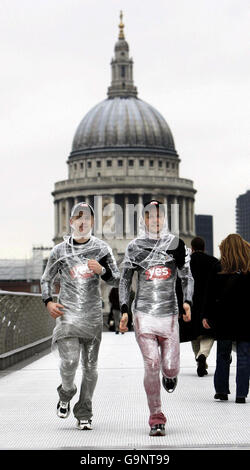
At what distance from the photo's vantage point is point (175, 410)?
12.0 meters

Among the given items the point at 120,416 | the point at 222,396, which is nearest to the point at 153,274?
the point at 120,416

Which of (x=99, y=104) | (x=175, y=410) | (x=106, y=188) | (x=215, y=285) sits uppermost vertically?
(x=99, y=104)

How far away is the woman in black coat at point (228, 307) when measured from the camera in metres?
12.9

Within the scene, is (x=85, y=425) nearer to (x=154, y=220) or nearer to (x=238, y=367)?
(x=154, y=220)

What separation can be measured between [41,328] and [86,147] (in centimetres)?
12861

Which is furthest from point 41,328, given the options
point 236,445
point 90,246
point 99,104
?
point 99,104

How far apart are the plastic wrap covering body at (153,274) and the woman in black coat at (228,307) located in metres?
1.98

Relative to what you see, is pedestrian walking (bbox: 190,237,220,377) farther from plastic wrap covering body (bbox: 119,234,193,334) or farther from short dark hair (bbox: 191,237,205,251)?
plastic wrap covering body (bbox: 119,234,193,334)

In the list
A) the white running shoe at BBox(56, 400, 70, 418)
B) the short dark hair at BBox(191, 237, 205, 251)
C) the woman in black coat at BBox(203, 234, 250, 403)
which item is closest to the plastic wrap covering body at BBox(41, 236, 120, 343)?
the white running shoe at BBox(56, 400, 70, 418)

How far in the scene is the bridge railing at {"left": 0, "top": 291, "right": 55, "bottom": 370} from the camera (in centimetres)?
1844

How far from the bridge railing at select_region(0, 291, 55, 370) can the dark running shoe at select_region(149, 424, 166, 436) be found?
25.5 ft

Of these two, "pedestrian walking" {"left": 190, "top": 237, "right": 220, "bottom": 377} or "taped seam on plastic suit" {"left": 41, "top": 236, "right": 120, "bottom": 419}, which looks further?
"pedestrian walking" {"left": 190, "top": 237, "right": 220, "bottom": 377}
